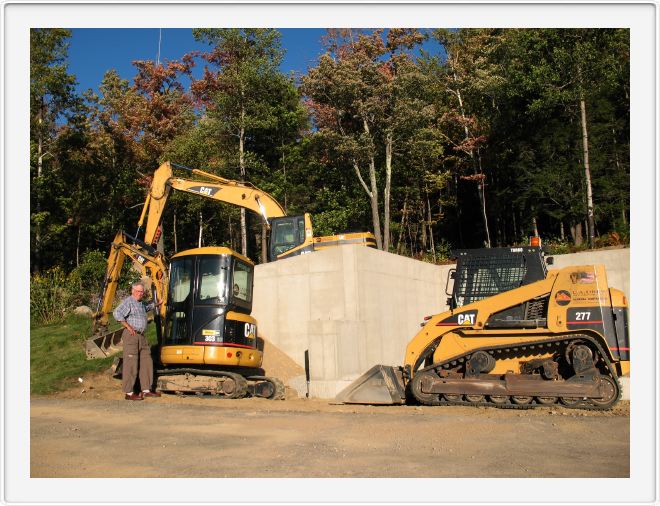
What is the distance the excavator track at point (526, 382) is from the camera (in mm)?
10219

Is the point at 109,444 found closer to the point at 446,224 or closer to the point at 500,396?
the point at 500,396

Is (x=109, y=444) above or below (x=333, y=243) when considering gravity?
below

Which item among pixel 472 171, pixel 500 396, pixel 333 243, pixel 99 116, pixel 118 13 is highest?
pixel 99 116

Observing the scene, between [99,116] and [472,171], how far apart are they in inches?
763

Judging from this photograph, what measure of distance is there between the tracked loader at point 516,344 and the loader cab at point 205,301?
2547 mm

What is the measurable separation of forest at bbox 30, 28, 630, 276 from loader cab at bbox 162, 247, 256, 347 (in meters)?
13.3

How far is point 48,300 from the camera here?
19.9 metres

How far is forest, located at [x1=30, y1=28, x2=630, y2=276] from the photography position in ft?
73.4

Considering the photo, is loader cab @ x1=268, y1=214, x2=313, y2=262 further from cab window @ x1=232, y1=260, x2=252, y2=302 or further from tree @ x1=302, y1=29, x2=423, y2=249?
tree @ x1=302, y1=29, x2=423, y2=249

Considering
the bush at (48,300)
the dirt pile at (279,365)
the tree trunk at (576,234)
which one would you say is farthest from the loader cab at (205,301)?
the tree trunk at (576,234)

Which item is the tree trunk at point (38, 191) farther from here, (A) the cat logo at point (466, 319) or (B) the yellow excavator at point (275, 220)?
(A) the cat logo at point (466, 319)

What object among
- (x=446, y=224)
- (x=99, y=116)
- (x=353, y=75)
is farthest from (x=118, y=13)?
(x=446, y=224)

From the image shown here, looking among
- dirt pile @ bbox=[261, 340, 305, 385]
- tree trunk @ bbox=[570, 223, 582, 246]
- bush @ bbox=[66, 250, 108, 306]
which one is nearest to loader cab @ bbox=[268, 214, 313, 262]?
dirt pile @ bbox=[261, 340, 305, 385]

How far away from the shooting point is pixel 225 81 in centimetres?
2772
